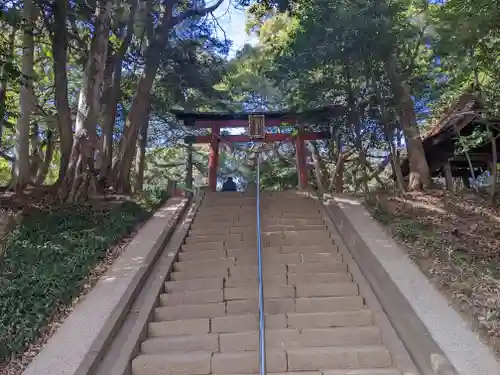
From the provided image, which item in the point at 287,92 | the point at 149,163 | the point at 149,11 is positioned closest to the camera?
the point at 149,11

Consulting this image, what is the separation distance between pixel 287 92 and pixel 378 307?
7.71m

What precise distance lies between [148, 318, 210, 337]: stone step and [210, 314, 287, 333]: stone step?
0.09 meters

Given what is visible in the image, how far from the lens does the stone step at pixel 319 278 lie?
549cm

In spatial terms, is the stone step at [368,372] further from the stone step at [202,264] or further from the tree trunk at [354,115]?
the tree trunk at [354,115]

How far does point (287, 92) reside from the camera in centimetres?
1157

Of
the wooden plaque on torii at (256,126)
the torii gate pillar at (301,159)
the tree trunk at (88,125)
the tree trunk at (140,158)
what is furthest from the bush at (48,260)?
the tree trunk at (140,158)

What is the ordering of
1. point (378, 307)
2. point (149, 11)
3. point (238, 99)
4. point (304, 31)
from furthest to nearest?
point (238, 99), point (149, 11), point (304, 31), point (378, 307)

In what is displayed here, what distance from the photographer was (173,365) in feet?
13.2

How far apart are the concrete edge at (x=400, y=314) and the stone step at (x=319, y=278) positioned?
23cm

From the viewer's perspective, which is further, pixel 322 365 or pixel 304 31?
pixel 304 31

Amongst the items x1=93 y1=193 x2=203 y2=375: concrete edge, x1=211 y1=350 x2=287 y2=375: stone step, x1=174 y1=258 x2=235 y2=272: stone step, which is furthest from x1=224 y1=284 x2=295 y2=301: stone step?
x1=211 y1=350 x2=287 y2=375: stone step

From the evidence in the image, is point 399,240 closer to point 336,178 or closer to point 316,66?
point 316,66

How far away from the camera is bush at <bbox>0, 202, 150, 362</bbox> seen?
433 cm

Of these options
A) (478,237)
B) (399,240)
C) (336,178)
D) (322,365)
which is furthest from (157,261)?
(336,178)
